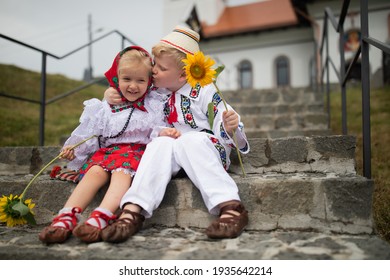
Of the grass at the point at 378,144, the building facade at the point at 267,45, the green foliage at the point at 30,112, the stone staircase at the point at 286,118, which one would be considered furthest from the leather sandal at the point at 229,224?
the building facade at the point at 267,45

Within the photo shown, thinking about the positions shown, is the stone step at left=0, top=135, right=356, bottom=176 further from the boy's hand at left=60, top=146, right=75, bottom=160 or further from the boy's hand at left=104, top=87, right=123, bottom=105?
the boy's hand at left=60, top=146, right=75, bottom=160

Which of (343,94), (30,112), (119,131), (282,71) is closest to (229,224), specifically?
(119,131)

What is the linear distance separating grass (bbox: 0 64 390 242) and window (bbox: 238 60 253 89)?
823cm

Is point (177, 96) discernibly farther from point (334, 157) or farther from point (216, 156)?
point (334, 157)

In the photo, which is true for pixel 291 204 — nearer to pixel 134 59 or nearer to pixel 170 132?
pixel 170 132

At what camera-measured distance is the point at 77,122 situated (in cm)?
605

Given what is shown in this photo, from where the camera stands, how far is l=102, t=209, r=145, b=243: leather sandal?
1253 mm

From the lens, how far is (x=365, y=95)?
1.59 metres

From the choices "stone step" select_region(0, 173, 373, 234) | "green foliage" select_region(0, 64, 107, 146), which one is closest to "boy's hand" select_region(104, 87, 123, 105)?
"stone step" select_region(0, 173, 373, 234)

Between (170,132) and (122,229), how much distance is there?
1.96 feet

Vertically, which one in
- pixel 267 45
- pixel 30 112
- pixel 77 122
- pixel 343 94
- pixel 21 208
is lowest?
pixel 21 208

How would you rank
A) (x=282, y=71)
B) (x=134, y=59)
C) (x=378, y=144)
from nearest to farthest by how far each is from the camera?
(x=134, y=59) < (x=378, y=144) < (x=282, y=71)

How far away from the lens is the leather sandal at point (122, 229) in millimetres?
1253
